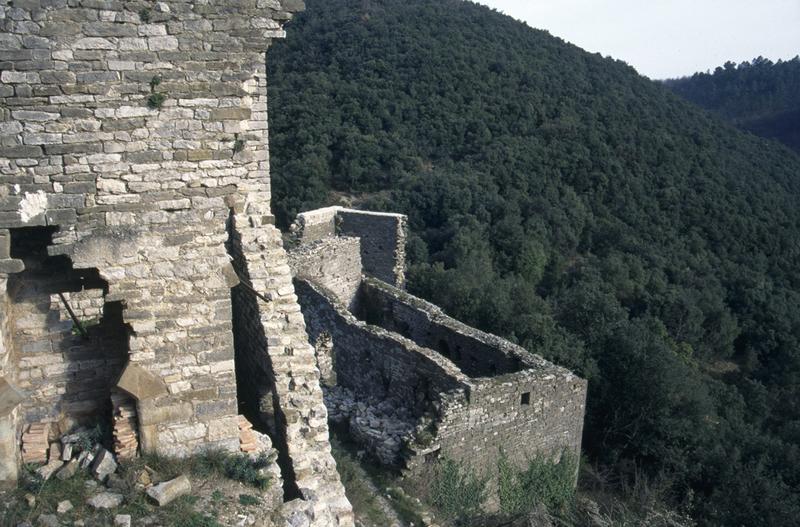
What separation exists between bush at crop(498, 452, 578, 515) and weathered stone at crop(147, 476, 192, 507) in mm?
5744

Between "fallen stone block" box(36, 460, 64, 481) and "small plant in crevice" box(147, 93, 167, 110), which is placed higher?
"small plant in crevice" box(147, 93, 167, 110)

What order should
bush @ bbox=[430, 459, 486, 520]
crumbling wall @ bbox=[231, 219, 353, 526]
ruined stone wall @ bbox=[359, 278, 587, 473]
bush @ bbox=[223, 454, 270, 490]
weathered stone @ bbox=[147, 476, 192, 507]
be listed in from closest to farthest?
weathered stone @ bbox=[147, 476, 192, 507]
bush @ bbox=[223, 454, 270, 490]
crumbling wall @ bbox=[231, 219, 353, 526]
bush @ bbox=[430, 459, 486, 520]
ruined stone wall @ bbox=[359, 278, 587, 473]

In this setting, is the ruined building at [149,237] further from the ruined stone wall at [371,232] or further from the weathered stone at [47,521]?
the ruined stone wall at [371,232]

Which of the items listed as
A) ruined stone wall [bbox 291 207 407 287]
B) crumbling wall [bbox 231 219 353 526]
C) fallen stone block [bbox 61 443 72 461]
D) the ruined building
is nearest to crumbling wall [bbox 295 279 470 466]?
ruined stone wall [bbox 291 207 407 287]

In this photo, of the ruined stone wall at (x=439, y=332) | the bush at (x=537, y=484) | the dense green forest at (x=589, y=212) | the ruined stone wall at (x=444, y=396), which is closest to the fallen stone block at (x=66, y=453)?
the ruined stone wall at (x=444, y=396)

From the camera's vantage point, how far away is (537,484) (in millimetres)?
10484

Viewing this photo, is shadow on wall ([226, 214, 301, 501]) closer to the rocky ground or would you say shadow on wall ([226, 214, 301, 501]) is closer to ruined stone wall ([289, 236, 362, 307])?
the rocky ground

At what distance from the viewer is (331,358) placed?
1227 centimetres

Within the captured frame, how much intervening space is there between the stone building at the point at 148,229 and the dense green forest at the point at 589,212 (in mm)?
8637

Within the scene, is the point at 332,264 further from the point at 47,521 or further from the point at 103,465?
the point at 47,521

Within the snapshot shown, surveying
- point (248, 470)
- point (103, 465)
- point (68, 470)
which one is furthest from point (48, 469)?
point (248, 470)

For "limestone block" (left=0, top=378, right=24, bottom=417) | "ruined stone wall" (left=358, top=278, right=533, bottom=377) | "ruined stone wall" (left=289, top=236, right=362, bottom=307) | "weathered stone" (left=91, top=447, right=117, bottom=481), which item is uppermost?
"limestone block" (left=0, top=378, right=24, bottom=417)

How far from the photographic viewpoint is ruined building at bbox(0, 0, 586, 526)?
4.80 m

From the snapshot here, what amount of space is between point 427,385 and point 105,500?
20.0 ft
